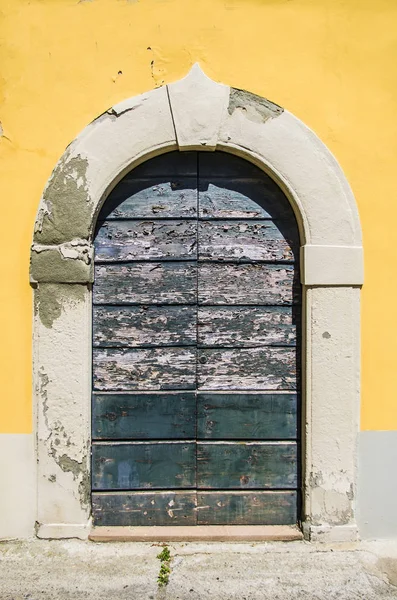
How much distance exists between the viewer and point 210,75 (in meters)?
2.79

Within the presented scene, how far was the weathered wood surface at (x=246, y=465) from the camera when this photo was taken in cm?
284

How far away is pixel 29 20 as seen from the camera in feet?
9.16

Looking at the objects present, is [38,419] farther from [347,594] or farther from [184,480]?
[347,594]

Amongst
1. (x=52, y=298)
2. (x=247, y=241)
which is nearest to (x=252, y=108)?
(x=247, y=241)

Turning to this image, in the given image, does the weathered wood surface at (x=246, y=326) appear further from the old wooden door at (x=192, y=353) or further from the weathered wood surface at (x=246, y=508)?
the weathered wood surface at (x=246, y=508)

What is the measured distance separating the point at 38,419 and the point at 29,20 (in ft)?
7.39

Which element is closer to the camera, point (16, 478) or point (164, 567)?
point (164, 567)

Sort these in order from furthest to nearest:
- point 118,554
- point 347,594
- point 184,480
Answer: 1. point 184,480
2. point 118,554
3. point 347,594

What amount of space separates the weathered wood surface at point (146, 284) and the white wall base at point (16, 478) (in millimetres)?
901

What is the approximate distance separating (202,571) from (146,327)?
1308 mm

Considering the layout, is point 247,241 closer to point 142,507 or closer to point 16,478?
point 142,507

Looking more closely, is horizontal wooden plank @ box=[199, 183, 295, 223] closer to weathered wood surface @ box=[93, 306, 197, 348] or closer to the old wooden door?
the old wooden door

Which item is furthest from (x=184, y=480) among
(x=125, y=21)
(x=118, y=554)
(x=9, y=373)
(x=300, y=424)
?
(x=125, y=21)

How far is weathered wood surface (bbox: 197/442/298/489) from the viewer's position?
2.84 metres
